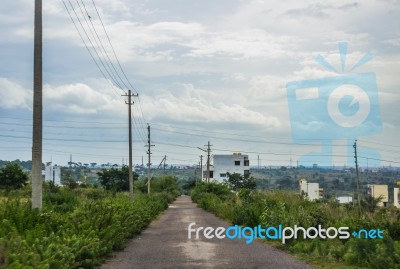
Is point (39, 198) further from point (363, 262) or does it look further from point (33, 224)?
point (363, 262)

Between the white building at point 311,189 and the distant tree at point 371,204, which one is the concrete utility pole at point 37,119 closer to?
the distant tree at point 371,204

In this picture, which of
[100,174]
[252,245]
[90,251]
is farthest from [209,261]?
[100,174]

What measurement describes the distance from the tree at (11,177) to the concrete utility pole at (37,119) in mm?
53972

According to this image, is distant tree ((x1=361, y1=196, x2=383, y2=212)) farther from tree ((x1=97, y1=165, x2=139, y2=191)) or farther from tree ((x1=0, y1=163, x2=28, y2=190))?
tree ((x1=97, y1=165, x2=139, y2=191))

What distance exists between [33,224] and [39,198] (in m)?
2.55

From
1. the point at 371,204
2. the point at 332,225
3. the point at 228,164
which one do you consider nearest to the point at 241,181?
the point at 228,164

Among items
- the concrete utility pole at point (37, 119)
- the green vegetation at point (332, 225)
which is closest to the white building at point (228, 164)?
the green vegetation at point (332, 225)

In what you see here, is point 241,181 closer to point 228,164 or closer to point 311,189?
point 311,189

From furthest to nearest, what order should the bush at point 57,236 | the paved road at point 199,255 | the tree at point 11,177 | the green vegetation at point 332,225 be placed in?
the tree at point 11,177 → the paved road at point 199,255 → the green vegetation at point 332,225 → the bush at point 57,236

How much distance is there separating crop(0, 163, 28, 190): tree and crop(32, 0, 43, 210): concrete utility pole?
177 ft

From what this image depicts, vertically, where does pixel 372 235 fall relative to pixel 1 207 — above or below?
below

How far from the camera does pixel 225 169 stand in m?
133

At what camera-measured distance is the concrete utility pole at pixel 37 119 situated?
15.9m

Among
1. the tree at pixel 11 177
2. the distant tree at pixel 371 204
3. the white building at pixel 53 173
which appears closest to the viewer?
the distant tree at pixel 371 204
